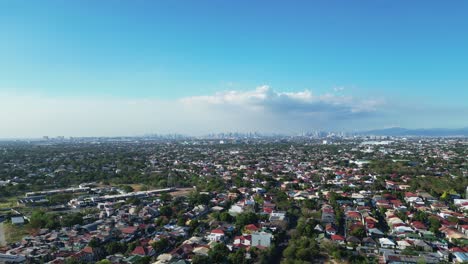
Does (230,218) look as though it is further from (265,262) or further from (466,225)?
(466,225)

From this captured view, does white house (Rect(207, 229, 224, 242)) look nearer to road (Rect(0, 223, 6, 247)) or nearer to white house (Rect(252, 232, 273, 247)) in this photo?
white house (Rect(252, 232, 273, 247))

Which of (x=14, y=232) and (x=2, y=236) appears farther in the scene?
(x=14, y=232)

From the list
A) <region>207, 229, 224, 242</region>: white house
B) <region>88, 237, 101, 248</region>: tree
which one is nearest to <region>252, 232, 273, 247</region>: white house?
<region>207, 229, 224, 242</region>: white house

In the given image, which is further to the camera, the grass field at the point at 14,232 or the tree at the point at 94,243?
the grass field at the point at 14,232

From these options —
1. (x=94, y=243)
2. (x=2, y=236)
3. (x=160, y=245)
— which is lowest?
(x=2, y=236)

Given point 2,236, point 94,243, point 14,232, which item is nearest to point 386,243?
point 94,243

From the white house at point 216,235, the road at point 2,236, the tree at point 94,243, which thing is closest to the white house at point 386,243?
the white house at point 216,235

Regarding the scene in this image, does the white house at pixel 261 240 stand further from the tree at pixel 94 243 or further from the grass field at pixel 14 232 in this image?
the grass field at pixel 14 232

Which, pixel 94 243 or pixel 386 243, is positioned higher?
pixel 94 243

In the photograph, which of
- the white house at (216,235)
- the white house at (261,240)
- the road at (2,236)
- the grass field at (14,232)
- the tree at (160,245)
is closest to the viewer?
the tree at (160,245)

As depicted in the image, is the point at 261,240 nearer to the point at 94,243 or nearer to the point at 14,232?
the point at 94,243

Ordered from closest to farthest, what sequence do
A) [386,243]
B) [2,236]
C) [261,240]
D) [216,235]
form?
[261,240], [386,243], [216,235], [2,236]

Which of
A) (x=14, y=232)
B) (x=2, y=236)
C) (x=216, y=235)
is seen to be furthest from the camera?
(x=14, y=232)

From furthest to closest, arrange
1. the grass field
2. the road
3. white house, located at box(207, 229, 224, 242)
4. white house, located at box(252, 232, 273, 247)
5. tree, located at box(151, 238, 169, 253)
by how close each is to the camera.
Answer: the grass field → the road → white house, located at box(207, 229, 224, 242) → white house, located at box(252, 232, 273, 247) → tree, located at box(151, 238, 169, 253)
